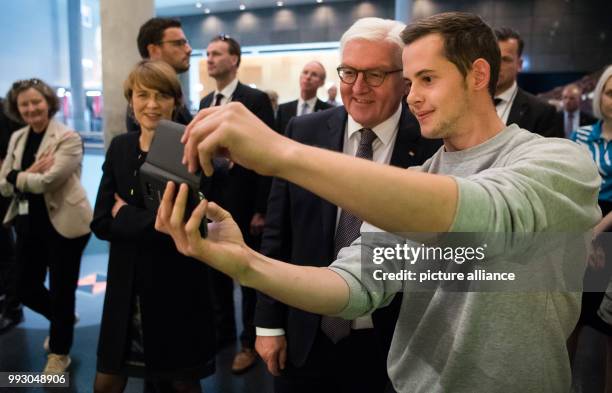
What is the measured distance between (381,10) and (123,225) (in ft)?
36.1

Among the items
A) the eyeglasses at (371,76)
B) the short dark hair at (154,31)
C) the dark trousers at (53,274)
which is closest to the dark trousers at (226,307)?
the dark trousers at (53,274)

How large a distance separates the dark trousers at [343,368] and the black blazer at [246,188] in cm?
181

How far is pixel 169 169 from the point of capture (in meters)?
0.80

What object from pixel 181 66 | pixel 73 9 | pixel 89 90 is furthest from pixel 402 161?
pixel 73 9

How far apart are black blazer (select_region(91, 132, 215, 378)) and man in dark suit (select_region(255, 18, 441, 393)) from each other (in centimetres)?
51

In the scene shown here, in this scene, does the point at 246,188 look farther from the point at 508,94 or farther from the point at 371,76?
the point at 371,76

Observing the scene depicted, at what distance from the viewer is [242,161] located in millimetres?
630

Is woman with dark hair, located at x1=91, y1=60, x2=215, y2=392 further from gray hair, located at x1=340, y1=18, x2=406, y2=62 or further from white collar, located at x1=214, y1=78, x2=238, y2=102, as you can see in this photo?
white collar, located at x1=214, y1=78, x2=238, y2=102

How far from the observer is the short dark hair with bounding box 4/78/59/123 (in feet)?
10.6

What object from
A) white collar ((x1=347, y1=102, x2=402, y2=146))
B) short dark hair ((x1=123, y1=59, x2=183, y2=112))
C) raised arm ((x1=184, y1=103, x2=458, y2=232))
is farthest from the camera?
short dark hair ((x1=123, y1=59, x2=183, y2=112))

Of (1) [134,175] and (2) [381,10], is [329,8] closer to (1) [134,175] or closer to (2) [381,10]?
(2) [381,10]

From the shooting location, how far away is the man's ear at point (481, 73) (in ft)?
3.18

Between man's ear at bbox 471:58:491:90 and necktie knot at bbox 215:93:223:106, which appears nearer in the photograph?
man's ear at bbox 471:58:491:90

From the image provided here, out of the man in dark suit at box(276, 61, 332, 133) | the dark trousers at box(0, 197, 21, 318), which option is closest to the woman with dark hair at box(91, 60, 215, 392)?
the dark trousers at box(0, 197, 21, 318)
